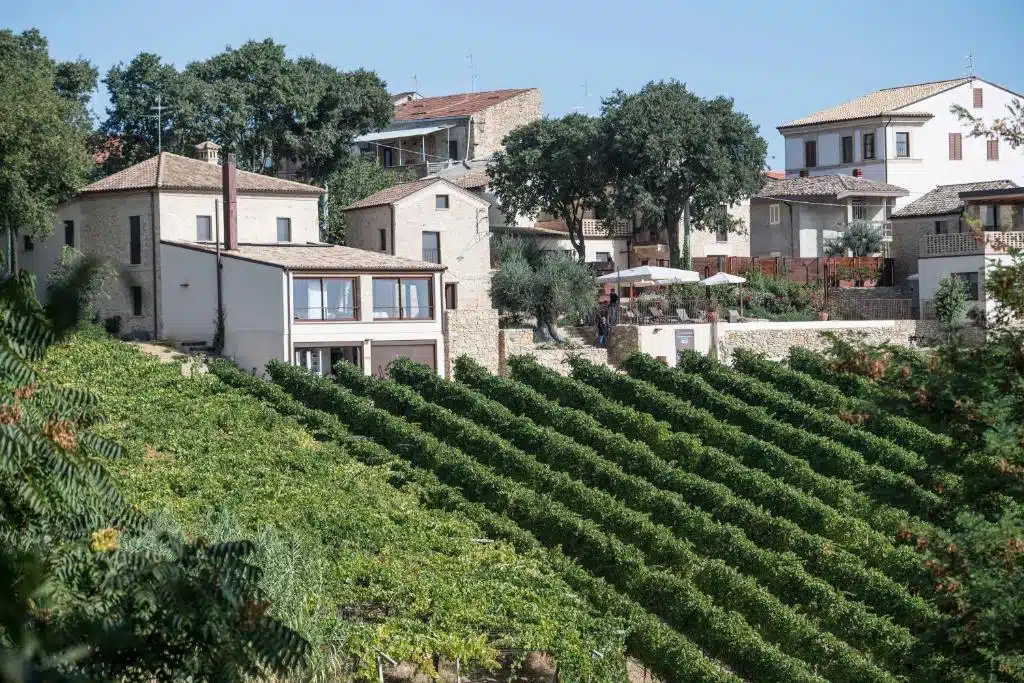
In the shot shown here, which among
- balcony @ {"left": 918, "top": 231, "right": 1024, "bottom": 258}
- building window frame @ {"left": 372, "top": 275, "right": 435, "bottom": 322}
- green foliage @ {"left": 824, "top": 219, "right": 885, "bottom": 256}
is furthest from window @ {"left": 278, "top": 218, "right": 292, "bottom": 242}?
green foliage @ {"left": 824, "top": 219, "right": 885, "bottom": 256}

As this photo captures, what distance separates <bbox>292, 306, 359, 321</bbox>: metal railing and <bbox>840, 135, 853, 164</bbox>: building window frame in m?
34.0

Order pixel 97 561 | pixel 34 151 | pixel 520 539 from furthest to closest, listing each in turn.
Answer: pixel 34 151 → pixel 520 539 → pixel 97 561

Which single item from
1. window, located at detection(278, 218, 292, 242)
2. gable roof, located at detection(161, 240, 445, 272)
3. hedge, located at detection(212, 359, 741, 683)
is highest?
window, located at detection(278, 218, 292, 242)

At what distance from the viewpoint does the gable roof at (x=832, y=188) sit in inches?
2261

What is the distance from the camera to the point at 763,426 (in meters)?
31.5

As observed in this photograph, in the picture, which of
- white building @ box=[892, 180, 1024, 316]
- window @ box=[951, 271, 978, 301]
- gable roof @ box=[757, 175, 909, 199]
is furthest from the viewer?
gable roof @ box=[757, 175, 909, 199]

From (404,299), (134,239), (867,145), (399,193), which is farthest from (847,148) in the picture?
(134,239)

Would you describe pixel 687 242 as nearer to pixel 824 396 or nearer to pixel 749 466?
pixel 824 396

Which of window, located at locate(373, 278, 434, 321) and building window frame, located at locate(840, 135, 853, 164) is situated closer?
window, located at locate(373, 278, 434, 321)

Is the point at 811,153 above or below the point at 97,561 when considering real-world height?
above

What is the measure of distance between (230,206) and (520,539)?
19079 millimetres

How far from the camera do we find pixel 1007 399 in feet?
33.1

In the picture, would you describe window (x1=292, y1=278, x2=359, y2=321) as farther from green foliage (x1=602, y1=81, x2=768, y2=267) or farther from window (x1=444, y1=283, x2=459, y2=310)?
green foliage (x1=602, y1=81, x2=768, y2=267)

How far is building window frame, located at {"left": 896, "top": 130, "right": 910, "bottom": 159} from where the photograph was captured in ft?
204
